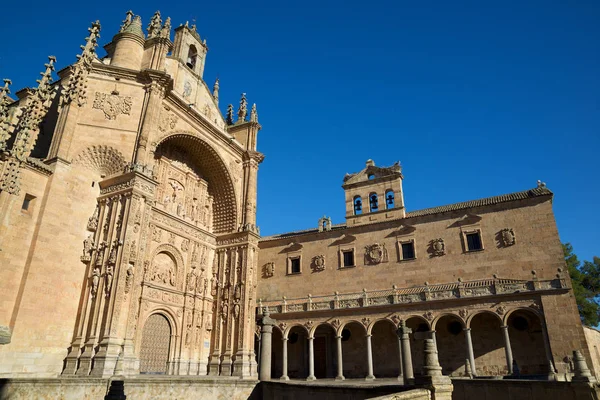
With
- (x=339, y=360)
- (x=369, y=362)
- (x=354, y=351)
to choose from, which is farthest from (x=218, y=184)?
(x=369, y=362)

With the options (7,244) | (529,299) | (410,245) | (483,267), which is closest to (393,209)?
(410,245)

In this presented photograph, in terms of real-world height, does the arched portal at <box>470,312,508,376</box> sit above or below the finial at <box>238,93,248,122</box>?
below

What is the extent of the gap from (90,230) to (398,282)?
55.8 feet

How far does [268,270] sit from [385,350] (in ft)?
31.9

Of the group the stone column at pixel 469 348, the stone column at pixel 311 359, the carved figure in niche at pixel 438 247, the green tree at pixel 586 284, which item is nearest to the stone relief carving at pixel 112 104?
the stone column at pixel 311 359

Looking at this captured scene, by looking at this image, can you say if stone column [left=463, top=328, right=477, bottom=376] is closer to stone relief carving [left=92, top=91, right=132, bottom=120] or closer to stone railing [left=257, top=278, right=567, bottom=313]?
stone railing [left=257, top=278, right=567, bottom=313]

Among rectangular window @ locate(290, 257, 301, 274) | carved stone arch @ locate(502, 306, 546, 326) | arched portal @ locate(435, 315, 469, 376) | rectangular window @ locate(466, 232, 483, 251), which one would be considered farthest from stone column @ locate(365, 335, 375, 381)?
rectangular window @ locate(466, 232, 483, 251)

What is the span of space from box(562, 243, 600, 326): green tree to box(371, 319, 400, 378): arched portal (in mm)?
16069

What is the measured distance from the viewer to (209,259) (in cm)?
2327

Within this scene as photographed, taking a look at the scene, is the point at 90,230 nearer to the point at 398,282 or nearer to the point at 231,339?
the point at 231,339

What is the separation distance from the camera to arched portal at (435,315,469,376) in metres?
21.9

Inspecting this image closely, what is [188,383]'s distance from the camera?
13375 mm

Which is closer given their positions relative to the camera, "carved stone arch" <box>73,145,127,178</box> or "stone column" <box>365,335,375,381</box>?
"carved stone arch" <box>73,145,127,178</box>

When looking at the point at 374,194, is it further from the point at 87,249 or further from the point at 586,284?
the point at 586,284
